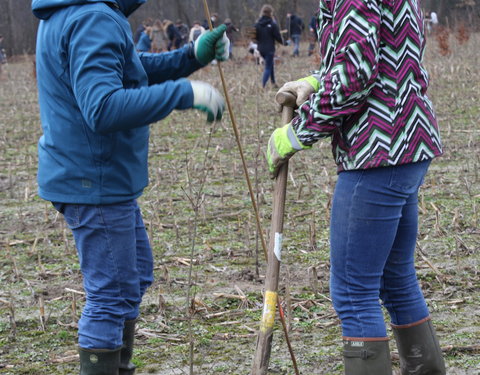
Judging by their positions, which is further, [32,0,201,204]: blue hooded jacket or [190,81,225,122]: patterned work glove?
[190,81,225,122]: patterned work glove

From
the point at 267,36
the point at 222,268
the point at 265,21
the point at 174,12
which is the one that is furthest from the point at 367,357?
the point at 174,12

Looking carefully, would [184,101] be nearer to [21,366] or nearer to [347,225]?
[347,225]

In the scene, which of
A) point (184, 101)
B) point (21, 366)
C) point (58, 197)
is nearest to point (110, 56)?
point (184, 101)

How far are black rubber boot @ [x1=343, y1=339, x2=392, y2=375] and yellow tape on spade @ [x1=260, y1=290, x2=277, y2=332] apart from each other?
1.01 feet

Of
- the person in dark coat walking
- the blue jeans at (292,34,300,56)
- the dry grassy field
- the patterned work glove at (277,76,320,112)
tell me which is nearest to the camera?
the patterned work glove at (277,76,320,112)

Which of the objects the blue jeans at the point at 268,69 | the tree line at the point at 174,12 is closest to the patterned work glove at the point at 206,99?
the blue jeans at the point at 268,69

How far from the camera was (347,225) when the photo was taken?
248 cm

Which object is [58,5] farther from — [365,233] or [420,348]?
[420,348]

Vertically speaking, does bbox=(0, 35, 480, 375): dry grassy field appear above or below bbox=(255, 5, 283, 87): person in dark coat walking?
below

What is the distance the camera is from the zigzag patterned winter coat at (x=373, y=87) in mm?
2311

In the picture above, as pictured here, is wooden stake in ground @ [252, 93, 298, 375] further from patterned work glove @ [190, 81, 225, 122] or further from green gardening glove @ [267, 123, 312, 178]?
patterned work glove @ [190, 81, 225, 122]

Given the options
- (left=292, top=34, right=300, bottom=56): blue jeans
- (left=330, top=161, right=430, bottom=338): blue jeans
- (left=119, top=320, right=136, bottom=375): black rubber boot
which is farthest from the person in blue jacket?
(left=292, top=34, right=300, bottom=56): blue jeans

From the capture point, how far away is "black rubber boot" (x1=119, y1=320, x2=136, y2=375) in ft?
10.1

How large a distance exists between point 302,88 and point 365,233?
58 cm
